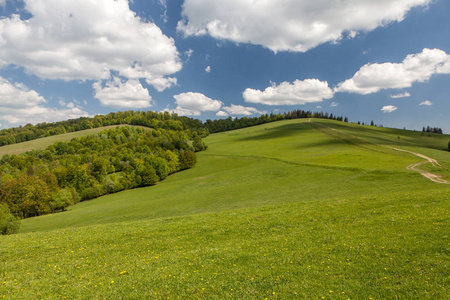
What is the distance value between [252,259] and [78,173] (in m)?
91.7

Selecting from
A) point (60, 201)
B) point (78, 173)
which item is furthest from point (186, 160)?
point (60, 201)

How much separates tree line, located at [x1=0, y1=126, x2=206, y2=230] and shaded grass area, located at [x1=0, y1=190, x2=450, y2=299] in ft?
147

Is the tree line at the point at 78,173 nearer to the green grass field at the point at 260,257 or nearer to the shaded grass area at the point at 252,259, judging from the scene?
the shaded grass area at the point at 252,259

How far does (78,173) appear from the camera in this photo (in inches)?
3263

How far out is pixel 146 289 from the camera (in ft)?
34.7

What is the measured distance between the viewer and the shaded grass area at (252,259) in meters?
10.1

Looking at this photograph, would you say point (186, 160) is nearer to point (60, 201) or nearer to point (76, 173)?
point (76, 173)

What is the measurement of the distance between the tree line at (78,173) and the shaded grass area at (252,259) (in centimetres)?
4491

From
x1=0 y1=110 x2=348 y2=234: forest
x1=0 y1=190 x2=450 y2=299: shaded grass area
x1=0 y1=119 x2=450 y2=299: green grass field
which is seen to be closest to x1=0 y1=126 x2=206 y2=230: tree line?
x1=0 y1=110 x2=348 y2=234: forest

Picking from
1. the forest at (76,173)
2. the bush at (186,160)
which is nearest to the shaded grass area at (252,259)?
the forest at (76,173)

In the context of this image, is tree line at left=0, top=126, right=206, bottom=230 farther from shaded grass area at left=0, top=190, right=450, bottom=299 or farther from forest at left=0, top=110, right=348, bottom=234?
shaded grass area at left=0, top=190, right=450, bottom=299

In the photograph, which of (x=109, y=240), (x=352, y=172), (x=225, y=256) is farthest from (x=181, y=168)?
(x=225, y=256)

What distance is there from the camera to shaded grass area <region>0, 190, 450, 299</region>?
33.1 feet

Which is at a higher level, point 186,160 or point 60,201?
point 186,160
